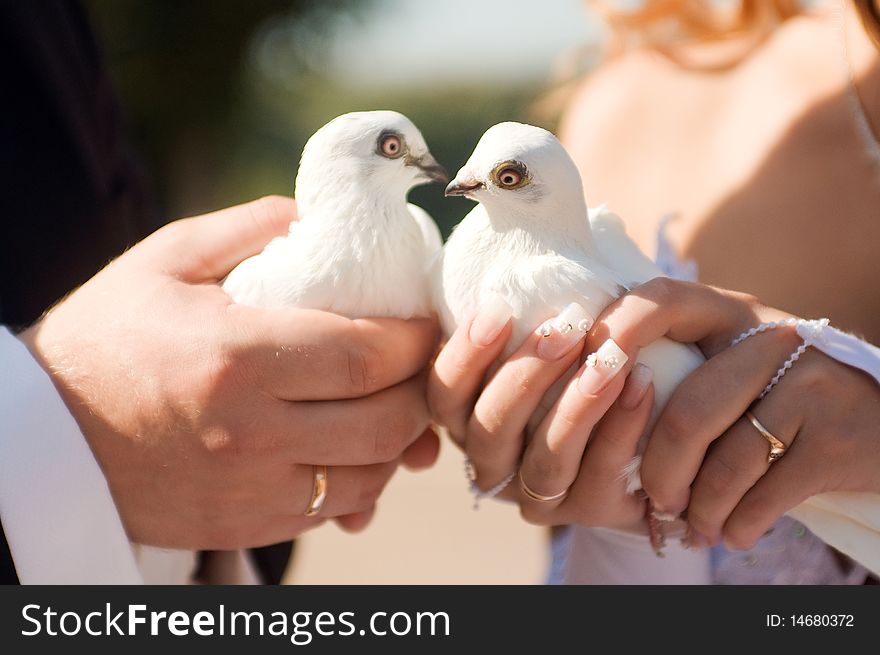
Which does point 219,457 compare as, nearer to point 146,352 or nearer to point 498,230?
point 146,352

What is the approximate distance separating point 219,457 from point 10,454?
0.29 metres

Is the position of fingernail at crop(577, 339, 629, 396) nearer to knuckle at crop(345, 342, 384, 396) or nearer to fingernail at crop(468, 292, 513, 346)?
fingernail at crop(468, 292, 513, 346)

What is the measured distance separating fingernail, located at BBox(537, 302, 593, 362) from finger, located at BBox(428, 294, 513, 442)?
0.20 ft

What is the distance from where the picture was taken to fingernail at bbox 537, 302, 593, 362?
3.98ft

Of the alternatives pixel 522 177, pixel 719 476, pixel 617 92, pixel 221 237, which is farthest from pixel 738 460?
pixel 617 92

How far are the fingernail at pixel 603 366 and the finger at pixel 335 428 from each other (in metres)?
0.31

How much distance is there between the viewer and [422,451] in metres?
1.52

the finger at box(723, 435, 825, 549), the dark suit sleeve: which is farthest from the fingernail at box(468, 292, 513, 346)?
the dark suit sleeve

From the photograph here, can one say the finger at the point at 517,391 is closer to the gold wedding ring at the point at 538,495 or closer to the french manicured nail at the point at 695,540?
the gold wedding ring at the point at 538,495

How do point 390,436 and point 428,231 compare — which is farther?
point 428,231

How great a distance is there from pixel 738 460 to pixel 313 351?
638 mm

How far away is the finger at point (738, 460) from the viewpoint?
1.24 metres

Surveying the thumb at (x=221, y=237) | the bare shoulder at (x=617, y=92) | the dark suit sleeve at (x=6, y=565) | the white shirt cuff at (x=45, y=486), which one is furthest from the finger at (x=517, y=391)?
the bare shoulder at (x=617, y=92)

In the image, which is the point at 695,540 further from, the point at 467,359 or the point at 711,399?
the point at 467,359
